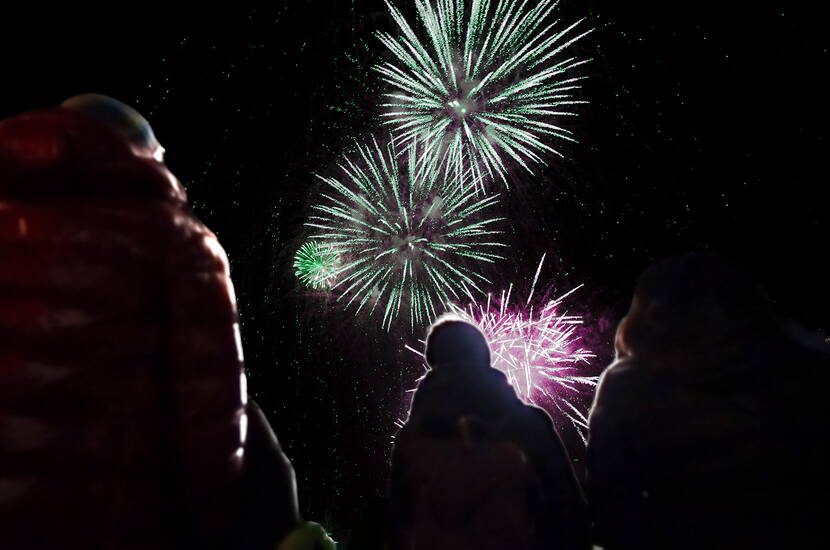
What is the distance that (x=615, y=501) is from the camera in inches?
88.0

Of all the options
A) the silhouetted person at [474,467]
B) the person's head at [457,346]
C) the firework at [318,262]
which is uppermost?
the firework at [318,262]

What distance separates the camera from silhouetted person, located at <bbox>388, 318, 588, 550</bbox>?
206 cm

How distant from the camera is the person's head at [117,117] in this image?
179 centimetres

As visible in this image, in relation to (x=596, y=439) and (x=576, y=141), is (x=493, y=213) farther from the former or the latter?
(x=596, y=439)

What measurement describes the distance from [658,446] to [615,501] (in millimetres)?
277

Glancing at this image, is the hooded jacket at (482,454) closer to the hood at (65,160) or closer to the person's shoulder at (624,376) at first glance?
the person's shoulder at (624,376)

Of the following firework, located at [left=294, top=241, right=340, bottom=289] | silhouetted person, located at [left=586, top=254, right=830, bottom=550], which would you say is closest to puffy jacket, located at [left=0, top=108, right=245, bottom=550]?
silhouetted person, located at [left=586, top=254, right=830, bottom=550]

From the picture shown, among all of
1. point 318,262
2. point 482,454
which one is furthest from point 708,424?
point 318,262

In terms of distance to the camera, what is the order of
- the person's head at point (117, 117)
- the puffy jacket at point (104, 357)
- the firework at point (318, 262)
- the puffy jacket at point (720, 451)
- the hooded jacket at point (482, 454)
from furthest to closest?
the firework at point (318, 262) → the hooded jacket at point (482, 454) → the puffy jacket at point (720, 451) → the person's head at point (117, 117) → the puffy jacket at point (104, 357)

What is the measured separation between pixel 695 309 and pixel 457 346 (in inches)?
37.2

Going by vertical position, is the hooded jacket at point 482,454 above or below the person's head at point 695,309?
below

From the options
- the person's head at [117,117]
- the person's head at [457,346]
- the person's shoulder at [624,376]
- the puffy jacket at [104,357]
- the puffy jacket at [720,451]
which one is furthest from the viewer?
the person's head at [457,346]

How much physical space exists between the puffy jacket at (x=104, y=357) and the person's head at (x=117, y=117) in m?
0.03

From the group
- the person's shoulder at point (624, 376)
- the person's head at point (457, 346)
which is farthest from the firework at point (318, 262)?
the person's shoulder at point (624, 376)
